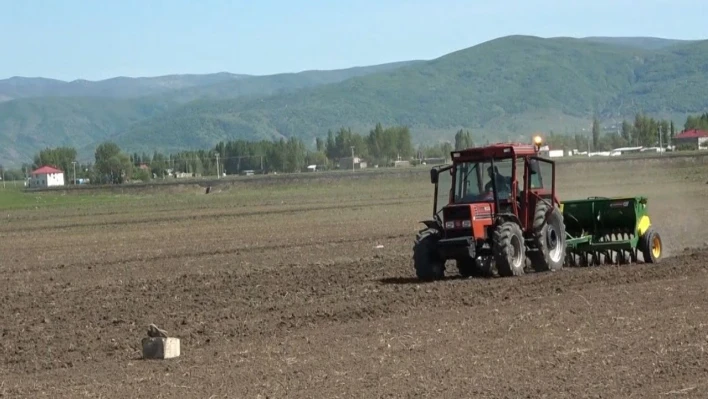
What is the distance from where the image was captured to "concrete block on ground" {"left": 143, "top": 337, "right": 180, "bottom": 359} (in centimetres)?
1397

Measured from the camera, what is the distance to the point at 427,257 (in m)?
20.4

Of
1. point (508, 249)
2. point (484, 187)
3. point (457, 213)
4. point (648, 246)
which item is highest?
point (484, 187)

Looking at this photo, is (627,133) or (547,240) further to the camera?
(627,133)

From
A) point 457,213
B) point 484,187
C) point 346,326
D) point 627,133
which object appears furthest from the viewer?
point 627,133

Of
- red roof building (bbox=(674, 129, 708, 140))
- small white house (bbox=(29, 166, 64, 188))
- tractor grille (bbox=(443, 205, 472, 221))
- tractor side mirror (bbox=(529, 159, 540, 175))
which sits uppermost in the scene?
red roof building (bbox=(674, 129, 708, 140))

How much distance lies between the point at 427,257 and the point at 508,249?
148cm

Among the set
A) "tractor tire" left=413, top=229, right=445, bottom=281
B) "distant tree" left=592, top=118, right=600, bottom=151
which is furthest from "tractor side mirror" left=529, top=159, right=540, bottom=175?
"distant tree" left=592, top=118, right=600, bottom=151

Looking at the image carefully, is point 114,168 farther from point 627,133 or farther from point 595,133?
point 595,133

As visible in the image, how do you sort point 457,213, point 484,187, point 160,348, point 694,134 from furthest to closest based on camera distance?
point 694,134 < point 484,187 < point 457,213 < point 160,348

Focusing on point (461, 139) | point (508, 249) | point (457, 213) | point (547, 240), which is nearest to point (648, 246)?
point (547, 240)

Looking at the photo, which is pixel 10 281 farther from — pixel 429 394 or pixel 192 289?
pixel 429 394

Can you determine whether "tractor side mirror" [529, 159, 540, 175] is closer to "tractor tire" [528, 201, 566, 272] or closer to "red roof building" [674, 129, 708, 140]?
"tractor tire" [528, 201, 566, 272]

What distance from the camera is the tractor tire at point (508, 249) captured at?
1973 centimetres

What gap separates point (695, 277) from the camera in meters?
19.2
